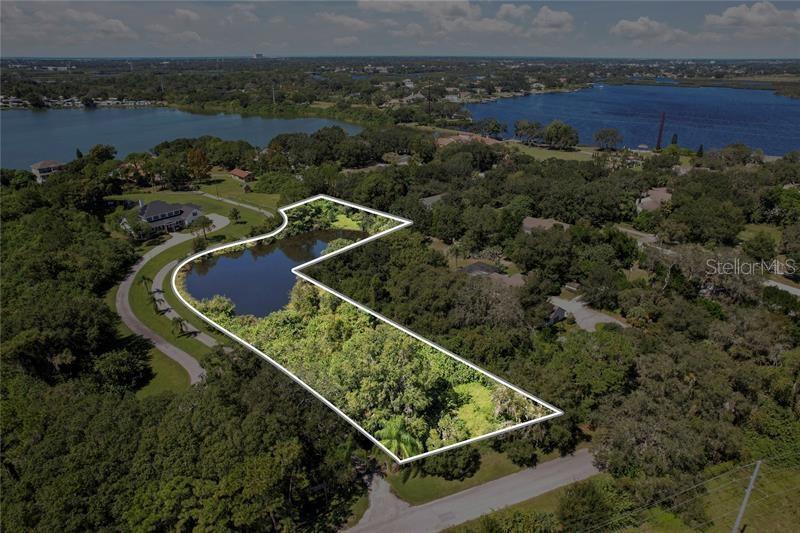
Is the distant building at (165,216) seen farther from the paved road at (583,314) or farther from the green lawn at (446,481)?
the green lawn at (446,481)

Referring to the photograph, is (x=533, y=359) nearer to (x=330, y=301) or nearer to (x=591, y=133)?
(x=330, y=301)

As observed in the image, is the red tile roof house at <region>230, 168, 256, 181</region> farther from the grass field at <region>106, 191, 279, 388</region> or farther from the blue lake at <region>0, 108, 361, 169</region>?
the blue lake at <region>0, 108, 361, 169</region>

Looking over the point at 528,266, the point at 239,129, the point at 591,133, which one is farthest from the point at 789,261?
the point at 239,129

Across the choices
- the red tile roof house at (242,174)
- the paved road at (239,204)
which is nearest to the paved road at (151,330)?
the paved road at (239,204)

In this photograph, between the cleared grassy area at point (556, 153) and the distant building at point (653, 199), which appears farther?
the cleared grassy area at point (556, 153)

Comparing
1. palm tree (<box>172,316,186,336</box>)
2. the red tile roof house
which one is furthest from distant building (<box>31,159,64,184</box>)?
palm tree (<box>172,316,186,336</box>)

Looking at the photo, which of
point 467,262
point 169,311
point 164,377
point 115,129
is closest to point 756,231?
point 467,262
